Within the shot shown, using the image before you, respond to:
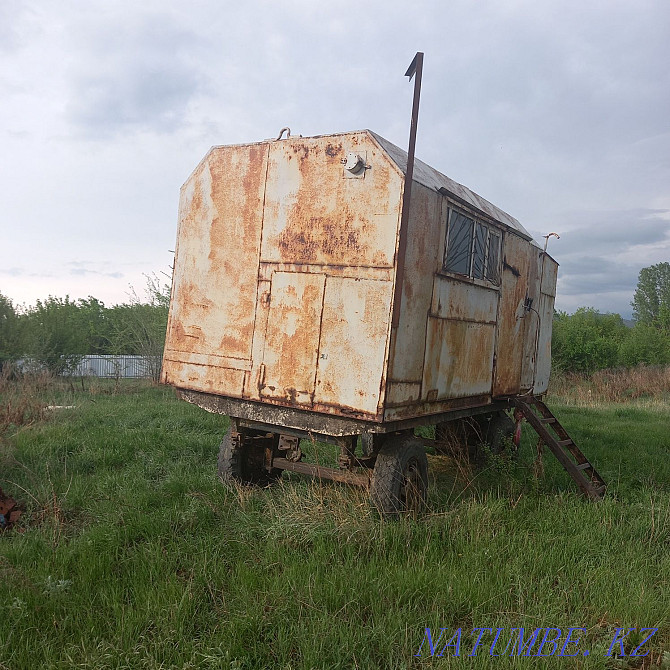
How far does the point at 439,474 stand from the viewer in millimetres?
7656

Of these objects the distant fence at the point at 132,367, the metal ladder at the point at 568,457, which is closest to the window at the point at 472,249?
the metal ladder at the point at 568,457

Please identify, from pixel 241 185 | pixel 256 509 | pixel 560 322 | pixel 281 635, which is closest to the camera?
pixel 281 635

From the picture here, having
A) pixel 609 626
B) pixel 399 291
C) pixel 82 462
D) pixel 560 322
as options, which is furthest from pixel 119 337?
pixel 560 322

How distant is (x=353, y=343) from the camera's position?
4828mm

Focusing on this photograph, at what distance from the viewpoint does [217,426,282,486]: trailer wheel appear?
595 centimetres

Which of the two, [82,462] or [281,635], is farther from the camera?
[82,462]

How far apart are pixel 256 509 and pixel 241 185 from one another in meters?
3.19

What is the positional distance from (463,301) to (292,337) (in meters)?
2.01

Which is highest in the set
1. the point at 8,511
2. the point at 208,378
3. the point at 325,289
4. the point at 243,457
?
the point at 325,289

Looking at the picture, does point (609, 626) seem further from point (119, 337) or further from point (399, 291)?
point (119, 337)

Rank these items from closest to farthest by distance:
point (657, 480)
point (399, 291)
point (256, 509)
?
point (399, 291) → point (256, 509) → point (657, 480)

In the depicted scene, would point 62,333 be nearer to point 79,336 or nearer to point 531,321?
point 79,336

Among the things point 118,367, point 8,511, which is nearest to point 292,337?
point 8,511

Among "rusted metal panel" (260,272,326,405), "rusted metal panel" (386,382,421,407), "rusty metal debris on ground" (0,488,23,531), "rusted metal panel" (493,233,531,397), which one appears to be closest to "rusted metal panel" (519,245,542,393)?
"rusted metal panel" (493,233,531,397)
